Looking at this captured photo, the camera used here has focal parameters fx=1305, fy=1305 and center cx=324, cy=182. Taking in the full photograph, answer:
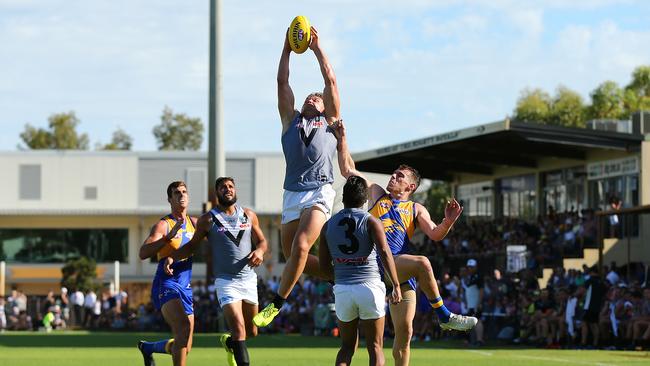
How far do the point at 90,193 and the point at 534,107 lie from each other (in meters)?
27.5

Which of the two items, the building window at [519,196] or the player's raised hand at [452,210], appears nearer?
the player's raised hand at [452,210]

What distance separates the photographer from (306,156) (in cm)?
1327

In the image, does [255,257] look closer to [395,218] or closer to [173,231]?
[173,231]

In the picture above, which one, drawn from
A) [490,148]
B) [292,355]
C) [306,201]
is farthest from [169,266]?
[490,148]

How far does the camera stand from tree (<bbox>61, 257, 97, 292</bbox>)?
68562 millimetres

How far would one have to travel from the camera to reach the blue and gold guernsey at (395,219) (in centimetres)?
1344

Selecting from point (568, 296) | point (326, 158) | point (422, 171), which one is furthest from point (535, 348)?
point (422, 171)

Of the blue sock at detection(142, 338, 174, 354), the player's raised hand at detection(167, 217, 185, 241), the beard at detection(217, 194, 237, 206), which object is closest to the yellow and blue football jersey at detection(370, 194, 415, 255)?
the beard at detection(217, 194, 237, 206)

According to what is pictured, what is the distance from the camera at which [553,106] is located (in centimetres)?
8056

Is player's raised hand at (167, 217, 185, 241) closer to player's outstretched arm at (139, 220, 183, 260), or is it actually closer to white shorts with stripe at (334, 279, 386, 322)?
player's outstretched arm at (139, 220, 183, 260)

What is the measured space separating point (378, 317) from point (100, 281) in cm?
6262

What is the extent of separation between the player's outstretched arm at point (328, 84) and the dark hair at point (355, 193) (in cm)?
146

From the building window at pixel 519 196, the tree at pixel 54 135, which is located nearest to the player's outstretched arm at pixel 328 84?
the building window at pixel 519 196

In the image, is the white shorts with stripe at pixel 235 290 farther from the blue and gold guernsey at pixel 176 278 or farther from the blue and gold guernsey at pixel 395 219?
the blue and gold guernsey at pixel 395 219
